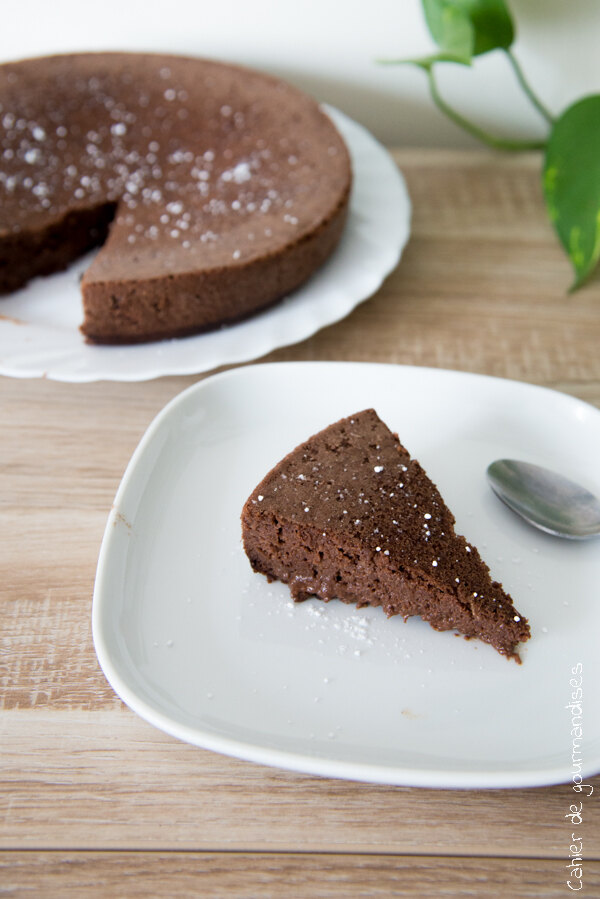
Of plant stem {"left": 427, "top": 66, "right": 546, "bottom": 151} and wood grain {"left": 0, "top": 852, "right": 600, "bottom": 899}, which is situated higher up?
plant stem {"left": 427, "top": 66, "right": 546, "bottom": 151}

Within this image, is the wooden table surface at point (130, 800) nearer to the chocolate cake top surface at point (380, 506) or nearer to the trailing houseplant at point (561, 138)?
the chocolate cake top surface at point (380, 506)

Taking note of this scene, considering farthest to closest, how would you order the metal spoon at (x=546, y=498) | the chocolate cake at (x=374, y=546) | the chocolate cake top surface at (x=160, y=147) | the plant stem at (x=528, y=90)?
the plant stem at (x=528, y=90)
the chocolate cake top surface at (x=160, y=147)
the metal spoon at (x=546, y=498)
the chocolate cake at (x=374, y=546)

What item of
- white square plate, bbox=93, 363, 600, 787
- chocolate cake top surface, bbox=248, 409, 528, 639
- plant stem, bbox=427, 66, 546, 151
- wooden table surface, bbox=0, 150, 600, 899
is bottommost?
wooden table surface, bbox=0, 150, 600, 899

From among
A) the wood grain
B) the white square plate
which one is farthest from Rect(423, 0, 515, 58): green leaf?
the wood grain

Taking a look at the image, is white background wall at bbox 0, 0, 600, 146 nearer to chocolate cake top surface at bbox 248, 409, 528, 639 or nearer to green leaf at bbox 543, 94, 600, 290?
green leaf at bbox 543, 94, 600, 290

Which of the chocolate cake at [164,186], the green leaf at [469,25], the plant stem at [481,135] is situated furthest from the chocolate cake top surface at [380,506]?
the plant stem at [481,135]

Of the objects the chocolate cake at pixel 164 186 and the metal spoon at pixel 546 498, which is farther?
the chocolate cake at pixel 164 186

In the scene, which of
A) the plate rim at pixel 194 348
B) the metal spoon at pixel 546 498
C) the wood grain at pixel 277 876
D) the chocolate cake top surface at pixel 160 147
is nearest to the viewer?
the wood grain at pixel 277 876
